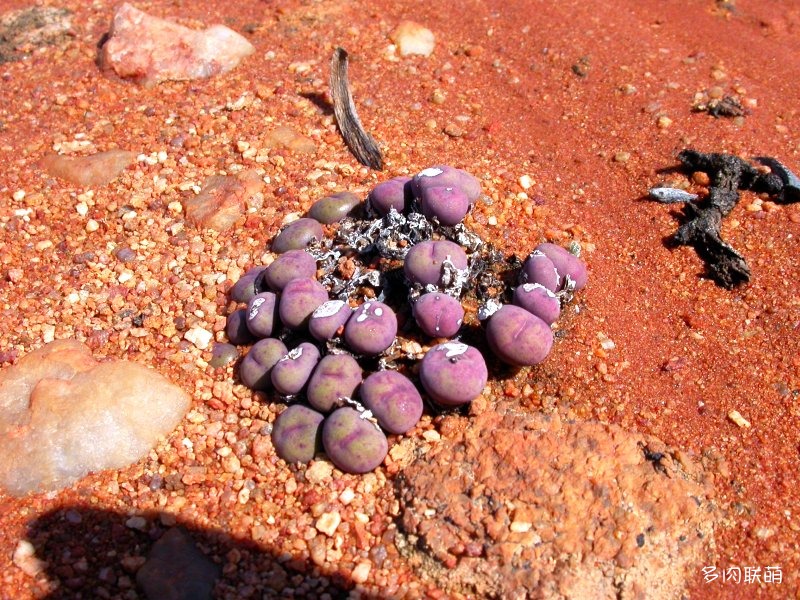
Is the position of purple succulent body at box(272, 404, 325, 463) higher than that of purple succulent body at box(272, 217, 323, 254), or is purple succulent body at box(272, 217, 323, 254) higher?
purple succulent body at box(272, 217, 323, 254)

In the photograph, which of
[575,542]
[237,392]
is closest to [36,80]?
[237,392]

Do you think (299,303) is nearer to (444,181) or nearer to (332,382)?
(332,382)

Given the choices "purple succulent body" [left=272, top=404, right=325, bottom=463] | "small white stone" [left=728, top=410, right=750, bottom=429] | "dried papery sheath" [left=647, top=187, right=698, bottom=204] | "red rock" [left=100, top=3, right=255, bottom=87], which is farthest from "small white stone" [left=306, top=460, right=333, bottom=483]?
"red rock" [left=100, top=3, right=255, bottom=87]

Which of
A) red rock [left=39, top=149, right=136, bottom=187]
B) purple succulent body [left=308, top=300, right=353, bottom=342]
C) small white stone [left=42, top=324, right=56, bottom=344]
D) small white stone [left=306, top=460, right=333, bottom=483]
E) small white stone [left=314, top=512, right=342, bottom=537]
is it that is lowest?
small white stone [left=314, top=512, right=342, bottom=537]

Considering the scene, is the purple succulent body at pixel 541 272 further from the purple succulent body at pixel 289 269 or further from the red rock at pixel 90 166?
the red rock at pixel 90 166

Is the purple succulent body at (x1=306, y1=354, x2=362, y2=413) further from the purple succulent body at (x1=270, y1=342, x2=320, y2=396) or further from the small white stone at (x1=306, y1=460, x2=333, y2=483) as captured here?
the small white stone at (x1=306, y1=460, x2=333, y2=483)

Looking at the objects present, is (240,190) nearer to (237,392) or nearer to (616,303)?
(237,392)
